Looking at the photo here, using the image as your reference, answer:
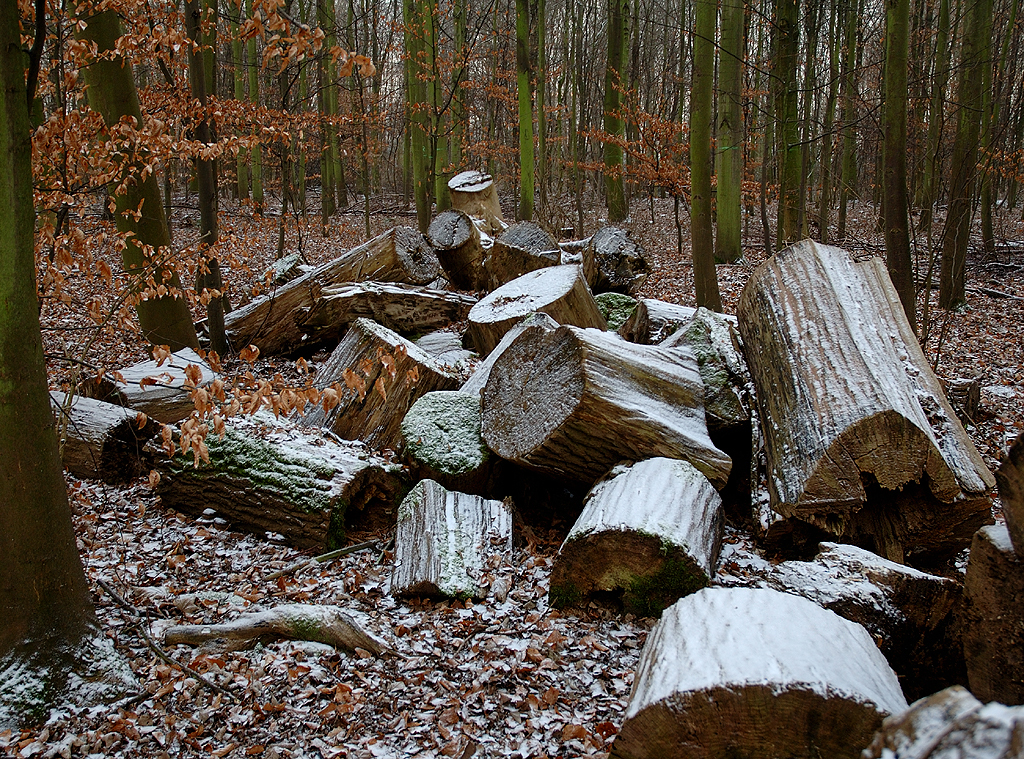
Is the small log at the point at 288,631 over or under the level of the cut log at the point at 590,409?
under

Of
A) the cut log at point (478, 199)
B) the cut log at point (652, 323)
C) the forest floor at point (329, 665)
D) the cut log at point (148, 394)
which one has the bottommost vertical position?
the forest floor at point (329, 665)

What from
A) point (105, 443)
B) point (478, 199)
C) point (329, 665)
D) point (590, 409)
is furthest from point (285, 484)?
point (478, 199)

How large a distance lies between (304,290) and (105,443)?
3.37m

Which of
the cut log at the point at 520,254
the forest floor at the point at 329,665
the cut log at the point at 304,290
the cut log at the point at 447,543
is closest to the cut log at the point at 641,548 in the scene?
the forest floor at the point at 329,665

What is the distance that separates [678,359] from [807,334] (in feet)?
3.11

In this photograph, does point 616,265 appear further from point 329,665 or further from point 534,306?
point 329,665

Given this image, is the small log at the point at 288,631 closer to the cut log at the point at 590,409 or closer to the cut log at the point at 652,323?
the cut log at the point at 590,409

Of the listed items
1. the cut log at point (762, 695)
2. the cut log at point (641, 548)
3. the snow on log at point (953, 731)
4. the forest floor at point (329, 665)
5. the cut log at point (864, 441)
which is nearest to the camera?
the snow on log at point (953, 731)

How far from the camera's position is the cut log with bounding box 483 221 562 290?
336 inches

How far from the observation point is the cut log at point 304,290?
8.23 m

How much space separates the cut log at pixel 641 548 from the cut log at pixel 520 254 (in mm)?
4959

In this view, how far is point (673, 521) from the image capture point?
3.71 m

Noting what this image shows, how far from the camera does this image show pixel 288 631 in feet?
11.7

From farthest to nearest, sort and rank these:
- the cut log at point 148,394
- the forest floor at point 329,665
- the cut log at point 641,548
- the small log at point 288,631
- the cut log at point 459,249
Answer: the cut log at point 459,249 → the cut log at point 148,394 → the cut log at point 641,548 → the small log at point 288,631 → the forest floor at point 329,665
